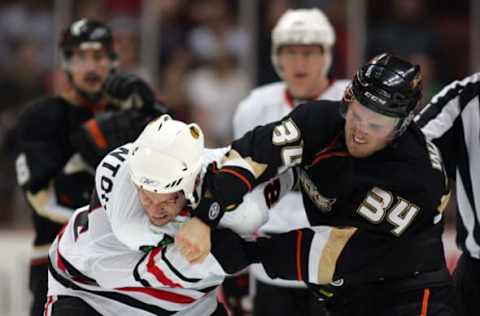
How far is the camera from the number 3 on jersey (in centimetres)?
290

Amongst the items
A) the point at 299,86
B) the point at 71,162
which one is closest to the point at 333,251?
the point at 299,86

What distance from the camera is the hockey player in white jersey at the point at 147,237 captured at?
288 cm

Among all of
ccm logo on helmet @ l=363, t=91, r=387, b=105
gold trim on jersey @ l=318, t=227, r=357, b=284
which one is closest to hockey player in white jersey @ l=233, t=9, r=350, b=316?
gold trim on jersey @ l=318, t=227, r=357, b=284

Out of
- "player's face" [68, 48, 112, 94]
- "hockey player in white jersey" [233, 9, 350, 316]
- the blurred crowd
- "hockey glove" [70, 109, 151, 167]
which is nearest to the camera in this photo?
"hockey glove" [70, 109, 151, 167]

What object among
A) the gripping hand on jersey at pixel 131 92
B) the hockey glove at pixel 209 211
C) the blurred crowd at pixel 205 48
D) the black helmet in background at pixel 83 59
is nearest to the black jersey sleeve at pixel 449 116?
the hockey glove at pixel 209 211

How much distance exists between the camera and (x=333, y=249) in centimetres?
294

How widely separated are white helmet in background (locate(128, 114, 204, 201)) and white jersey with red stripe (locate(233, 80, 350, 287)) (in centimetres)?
101

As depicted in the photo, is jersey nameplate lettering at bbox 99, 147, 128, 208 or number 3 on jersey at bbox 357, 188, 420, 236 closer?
number 3 on jersey at bbox 357, 188, 420, 236

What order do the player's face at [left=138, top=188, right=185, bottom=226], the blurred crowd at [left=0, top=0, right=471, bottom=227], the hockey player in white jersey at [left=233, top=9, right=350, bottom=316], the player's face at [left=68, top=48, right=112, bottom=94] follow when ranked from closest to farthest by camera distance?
1. the player's face at [left=138, top=188, right=185, bottom=226]
2. the hockey player in white jersey at [left=233, top=9, right=350, bottom=316]
3. the player's face at [left=68, top=48, right=112, bottom=94]
4. the blurred crowd at [left=0, top=0, right=471, bottom=227]

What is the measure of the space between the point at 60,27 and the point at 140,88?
303 centimetres

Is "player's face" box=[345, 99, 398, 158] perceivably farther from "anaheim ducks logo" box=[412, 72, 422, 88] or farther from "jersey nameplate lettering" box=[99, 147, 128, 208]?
"jersey nameplate lettering" box=[99, 147, 128, 208]

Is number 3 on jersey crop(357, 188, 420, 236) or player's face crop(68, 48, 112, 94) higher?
player's face crop(68, 48, 112, 94)

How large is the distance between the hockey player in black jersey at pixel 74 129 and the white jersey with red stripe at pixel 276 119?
34cm

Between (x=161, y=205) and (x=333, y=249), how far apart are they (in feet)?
1.62
